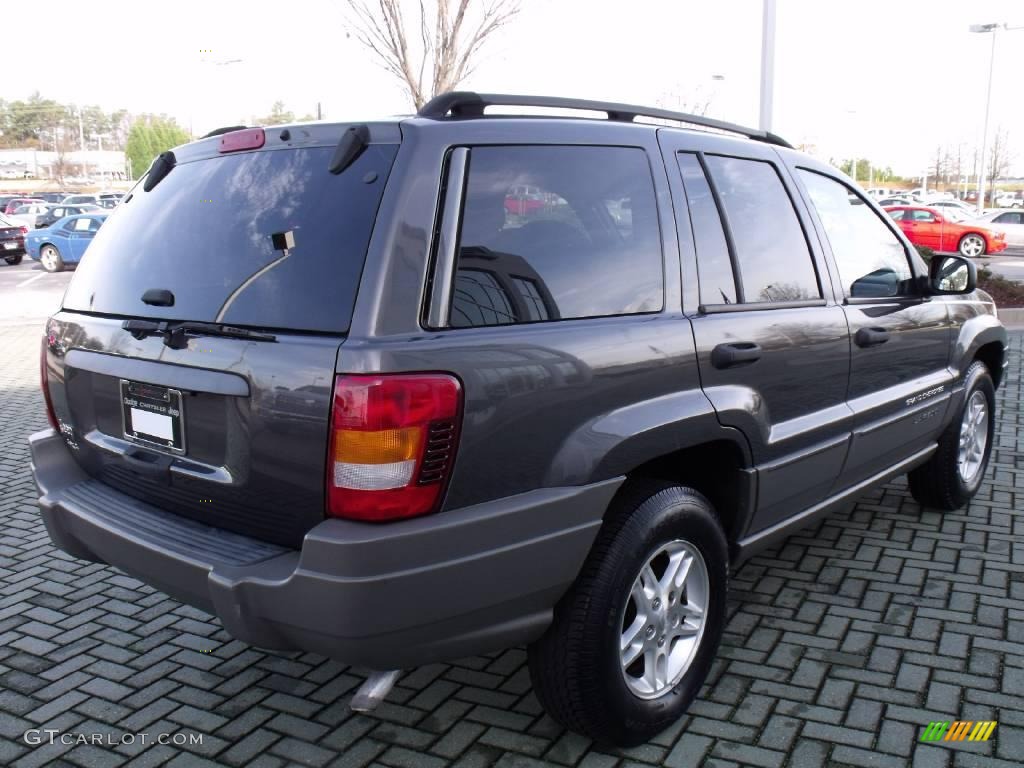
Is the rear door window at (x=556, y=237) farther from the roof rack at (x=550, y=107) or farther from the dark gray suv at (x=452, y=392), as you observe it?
the roof rack at (x=550, y=107)

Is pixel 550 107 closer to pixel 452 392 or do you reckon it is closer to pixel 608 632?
pixel 452 392

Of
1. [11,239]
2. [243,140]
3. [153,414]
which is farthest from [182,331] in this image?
[11,239]

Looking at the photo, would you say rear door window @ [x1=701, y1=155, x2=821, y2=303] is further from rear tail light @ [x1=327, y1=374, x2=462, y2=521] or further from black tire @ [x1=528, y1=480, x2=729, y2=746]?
rear tail light @ [x1=327, y1=374, x2=462, y2=521]

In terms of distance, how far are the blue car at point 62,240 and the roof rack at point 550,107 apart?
2224 centimetres

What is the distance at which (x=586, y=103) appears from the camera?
300cm

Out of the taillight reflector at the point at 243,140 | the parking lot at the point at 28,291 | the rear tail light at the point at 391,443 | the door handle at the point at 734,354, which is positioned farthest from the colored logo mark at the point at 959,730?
the parking lot at the point at 28,291

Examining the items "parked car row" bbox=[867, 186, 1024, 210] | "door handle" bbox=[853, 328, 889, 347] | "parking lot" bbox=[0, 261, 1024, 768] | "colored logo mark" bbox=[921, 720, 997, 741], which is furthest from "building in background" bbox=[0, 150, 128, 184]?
"colored logo mark" bbox=[921, 720, 997, 741]

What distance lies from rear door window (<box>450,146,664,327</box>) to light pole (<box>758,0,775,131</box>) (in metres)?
7.99

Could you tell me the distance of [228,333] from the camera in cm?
249

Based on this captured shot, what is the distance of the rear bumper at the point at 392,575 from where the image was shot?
7.26ft

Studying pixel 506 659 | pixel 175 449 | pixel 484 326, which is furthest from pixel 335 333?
pixel 506 659

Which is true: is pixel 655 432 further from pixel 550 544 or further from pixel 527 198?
pixel 527 198

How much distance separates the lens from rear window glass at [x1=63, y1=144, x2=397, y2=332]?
238 cm

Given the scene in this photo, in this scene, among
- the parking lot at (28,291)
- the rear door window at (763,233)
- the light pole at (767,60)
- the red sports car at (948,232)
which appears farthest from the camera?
the red sports car at (948,232)
